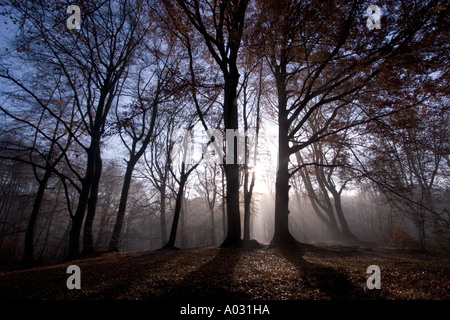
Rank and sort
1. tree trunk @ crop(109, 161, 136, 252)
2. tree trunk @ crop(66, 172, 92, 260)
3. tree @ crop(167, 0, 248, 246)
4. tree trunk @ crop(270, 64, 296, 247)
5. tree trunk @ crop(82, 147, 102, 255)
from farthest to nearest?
tree trunk @ crop(109, 161, 136, 252) < tree trunk @ crop(82, 147, 102, 255) < tree trunk @ crop(66, 172, 92, 260) < tree trunk @ crop(270, 64, 296, 247) < tree @ crop(167, 0, 248, 246)

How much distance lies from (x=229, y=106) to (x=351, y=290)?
20.9ft

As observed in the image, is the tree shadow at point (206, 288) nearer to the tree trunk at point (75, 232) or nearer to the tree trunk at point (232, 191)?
the tree trunk at point (232, 191)

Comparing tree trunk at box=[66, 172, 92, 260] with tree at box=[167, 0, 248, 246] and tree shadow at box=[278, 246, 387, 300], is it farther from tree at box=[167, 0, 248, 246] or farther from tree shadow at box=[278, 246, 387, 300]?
tree shadow at box=[278, 246, 387, 300]

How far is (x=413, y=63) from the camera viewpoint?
6.21 meters

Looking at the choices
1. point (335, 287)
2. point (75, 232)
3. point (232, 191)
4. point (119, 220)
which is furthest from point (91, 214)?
point (335, 287)

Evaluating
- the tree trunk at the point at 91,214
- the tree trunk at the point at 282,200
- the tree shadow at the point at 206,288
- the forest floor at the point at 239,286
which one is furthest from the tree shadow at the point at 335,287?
the tree trunk at the point at 91,214

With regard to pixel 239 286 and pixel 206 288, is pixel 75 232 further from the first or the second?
pixel 239 286

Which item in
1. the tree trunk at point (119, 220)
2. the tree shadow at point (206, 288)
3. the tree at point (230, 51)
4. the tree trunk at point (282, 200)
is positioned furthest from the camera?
the tree trunk at point (119, 220)

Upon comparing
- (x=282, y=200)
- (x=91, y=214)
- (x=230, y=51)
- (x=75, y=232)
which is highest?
(x=230, y=51)

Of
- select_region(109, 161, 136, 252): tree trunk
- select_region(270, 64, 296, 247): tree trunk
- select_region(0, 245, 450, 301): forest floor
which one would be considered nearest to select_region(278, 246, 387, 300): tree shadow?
select_region(0, 245, 450, 301): forest floor

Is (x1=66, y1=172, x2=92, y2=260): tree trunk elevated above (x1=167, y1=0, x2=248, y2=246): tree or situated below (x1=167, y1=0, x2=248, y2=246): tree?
below

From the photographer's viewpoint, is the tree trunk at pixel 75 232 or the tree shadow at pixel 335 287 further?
the tree trunk at pixel 75 232
